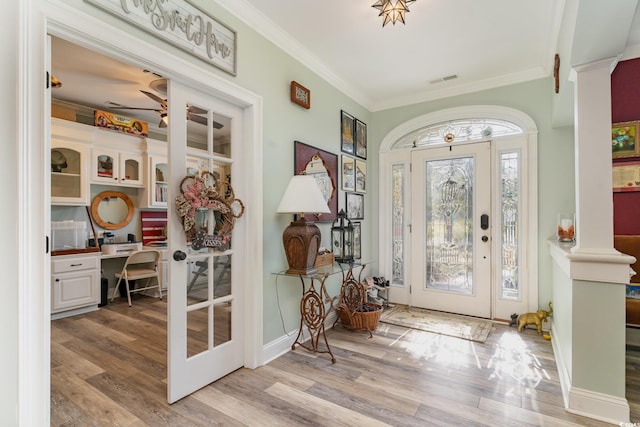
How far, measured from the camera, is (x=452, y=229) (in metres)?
3.86

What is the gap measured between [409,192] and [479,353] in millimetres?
2073

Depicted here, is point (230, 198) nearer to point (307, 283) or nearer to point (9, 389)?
point (307, 283)

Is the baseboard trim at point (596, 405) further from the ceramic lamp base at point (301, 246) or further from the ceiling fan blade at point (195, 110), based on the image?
the ceiling fan blade at point (195, 110)

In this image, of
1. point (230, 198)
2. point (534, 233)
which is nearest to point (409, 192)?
point (534, 233)

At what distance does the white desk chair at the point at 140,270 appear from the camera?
4.22 metres

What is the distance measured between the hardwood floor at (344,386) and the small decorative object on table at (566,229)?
102cm

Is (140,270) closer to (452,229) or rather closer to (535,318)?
(452,229)

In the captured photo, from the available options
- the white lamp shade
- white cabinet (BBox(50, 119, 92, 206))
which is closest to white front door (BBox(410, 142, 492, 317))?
the white lamp shade

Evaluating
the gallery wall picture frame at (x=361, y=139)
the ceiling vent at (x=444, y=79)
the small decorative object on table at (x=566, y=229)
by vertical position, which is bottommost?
the small decorative object on table at (x=566, y=229)

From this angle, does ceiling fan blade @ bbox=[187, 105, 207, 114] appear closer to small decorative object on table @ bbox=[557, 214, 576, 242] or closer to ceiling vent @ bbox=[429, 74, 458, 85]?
ceiling vent @ bbox=[429, 74, 458, 85]

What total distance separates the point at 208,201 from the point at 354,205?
223 cm

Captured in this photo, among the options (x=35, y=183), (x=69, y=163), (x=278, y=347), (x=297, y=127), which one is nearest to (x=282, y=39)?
(x=297, y=127)

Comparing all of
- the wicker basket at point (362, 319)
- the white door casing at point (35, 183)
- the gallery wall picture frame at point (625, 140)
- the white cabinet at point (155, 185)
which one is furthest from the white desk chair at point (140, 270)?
the gallery wall picture frame at point (625, 140)

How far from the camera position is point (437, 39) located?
279 centimetres
